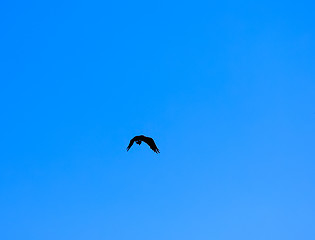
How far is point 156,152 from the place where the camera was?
24125 mm

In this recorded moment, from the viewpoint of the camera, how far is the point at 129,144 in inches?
971

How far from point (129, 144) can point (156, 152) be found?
2.31 m
